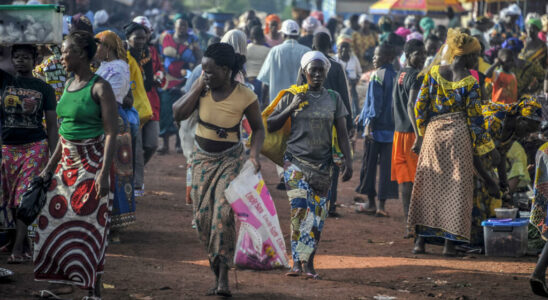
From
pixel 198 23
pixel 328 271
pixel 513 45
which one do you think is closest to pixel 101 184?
pixel 328 271

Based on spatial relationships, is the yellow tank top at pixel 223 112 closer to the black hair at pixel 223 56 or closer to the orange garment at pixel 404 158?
the black hair at pixel 223 56

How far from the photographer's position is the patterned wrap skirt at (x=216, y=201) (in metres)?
6.62

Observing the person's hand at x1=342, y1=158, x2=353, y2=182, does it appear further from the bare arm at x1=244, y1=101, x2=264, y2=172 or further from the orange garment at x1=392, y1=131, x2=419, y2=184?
the orange garment at x1=392, y1=131, x2=419, y2=184

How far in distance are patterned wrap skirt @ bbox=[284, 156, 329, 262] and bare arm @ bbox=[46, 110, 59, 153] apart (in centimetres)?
191

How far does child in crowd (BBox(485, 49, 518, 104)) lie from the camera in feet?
42.6

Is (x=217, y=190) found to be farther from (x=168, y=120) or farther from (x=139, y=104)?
(x=168, y=120)

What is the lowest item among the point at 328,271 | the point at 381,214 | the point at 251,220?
the point at 381,214

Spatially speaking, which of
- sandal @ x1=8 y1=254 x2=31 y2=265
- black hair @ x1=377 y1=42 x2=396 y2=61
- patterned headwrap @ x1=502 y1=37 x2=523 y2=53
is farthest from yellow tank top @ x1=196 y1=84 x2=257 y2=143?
patterned headwrap @ x1=502 y1=37 x2=523 y2=53

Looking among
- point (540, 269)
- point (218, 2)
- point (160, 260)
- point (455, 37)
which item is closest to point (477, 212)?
point (455, 37)

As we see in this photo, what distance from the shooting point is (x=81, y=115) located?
6152 millimetres

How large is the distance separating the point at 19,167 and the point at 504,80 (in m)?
7.72

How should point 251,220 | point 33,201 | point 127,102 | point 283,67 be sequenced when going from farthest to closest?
point 283,67, point 127,102, point 251,220, point 33,201

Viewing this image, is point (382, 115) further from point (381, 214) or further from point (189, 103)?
point (189, 103)

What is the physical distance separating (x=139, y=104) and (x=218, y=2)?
51.3 meters
